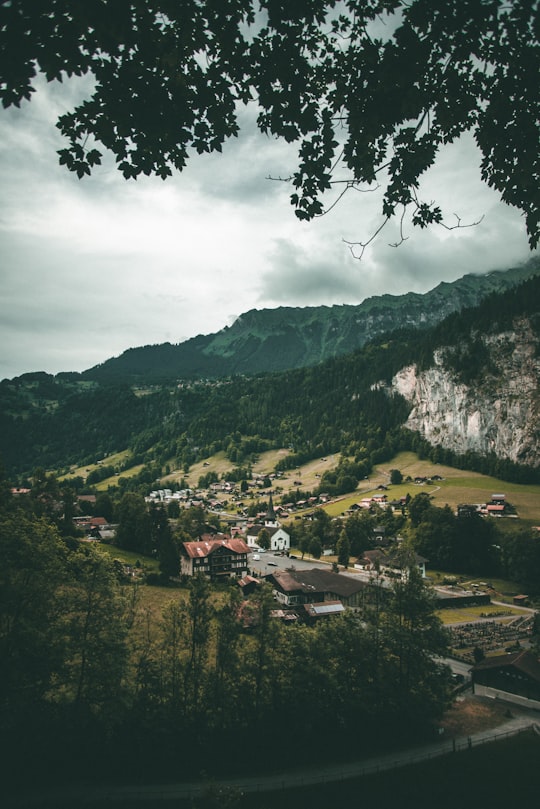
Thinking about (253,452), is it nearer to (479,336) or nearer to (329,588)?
(479,336)

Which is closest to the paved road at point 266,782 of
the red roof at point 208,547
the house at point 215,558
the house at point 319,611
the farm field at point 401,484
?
the house at point 319,611

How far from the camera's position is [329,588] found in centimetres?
5012

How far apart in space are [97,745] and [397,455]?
471ft

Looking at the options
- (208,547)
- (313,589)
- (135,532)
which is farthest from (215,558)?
(313,589)

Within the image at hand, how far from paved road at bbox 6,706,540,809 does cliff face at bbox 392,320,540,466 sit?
114451 millimetres

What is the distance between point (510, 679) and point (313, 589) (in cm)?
2088

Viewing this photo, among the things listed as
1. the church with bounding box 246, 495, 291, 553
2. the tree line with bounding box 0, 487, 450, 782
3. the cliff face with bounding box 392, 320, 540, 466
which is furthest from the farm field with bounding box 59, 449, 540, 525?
the tree line with bounding box 0, 487, 450, 782

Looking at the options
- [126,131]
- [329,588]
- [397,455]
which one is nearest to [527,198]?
[126,131]

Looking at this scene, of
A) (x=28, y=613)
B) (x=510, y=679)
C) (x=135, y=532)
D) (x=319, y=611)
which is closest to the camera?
(x=28, y=613)

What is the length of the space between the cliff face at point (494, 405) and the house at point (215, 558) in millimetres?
96672

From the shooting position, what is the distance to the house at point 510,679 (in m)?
31.6

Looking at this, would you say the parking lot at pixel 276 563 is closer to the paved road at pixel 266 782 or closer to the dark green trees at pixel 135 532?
the dark green trees at pixel 135 532

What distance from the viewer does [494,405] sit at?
465 ft

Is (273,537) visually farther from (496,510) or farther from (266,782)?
(266,782)
